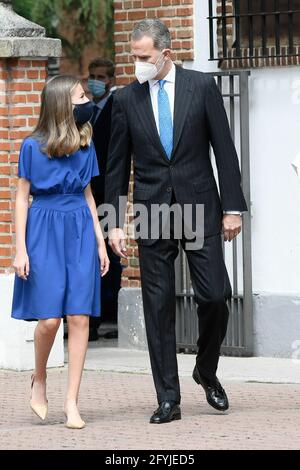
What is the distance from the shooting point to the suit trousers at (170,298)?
8.62 meters

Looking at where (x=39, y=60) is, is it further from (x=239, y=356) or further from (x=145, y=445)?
(x=145, y=445)

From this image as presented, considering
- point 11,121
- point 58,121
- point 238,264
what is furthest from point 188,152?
point 238,264

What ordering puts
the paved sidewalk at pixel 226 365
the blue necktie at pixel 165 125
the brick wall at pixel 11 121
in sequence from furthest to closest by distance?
the brick wall at pixel 11 121 < the paved sidewalk at pixel 226 365 < the blue necktie at pixel 165 125

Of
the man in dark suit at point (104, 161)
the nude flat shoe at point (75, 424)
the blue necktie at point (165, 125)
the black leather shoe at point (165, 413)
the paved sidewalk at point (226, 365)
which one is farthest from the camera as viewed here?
the man in dark suit at point (104, 161)

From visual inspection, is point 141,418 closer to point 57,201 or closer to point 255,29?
point 57,201

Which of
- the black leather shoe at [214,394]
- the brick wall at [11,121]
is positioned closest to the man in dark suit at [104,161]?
the brick wall at [11,121]

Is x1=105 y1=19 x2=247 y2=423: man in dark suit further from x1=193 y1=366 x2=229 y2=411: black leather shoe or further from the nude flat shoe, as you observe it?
the nude flat shoe

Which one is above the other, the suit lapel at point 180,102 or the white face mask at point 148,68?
the white face mask at point 148,68

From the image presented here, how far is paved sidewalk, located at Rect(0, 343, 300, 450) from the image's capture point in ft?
26.0

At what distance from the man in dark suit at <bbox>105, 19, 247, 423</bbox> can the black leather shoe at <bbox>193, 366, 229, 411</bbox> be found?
198mm

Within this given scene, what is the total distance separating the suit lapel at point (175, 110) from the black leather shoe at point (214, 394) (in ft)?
4.17

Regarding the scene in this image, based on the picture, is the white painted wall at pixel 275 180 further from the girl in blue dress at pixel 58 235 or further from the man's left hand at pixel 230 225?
the girl in blue dress at pixel 58 235

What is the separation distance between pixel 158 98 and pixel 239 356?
311 centimetres

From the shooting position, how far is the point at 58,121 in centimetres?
848
